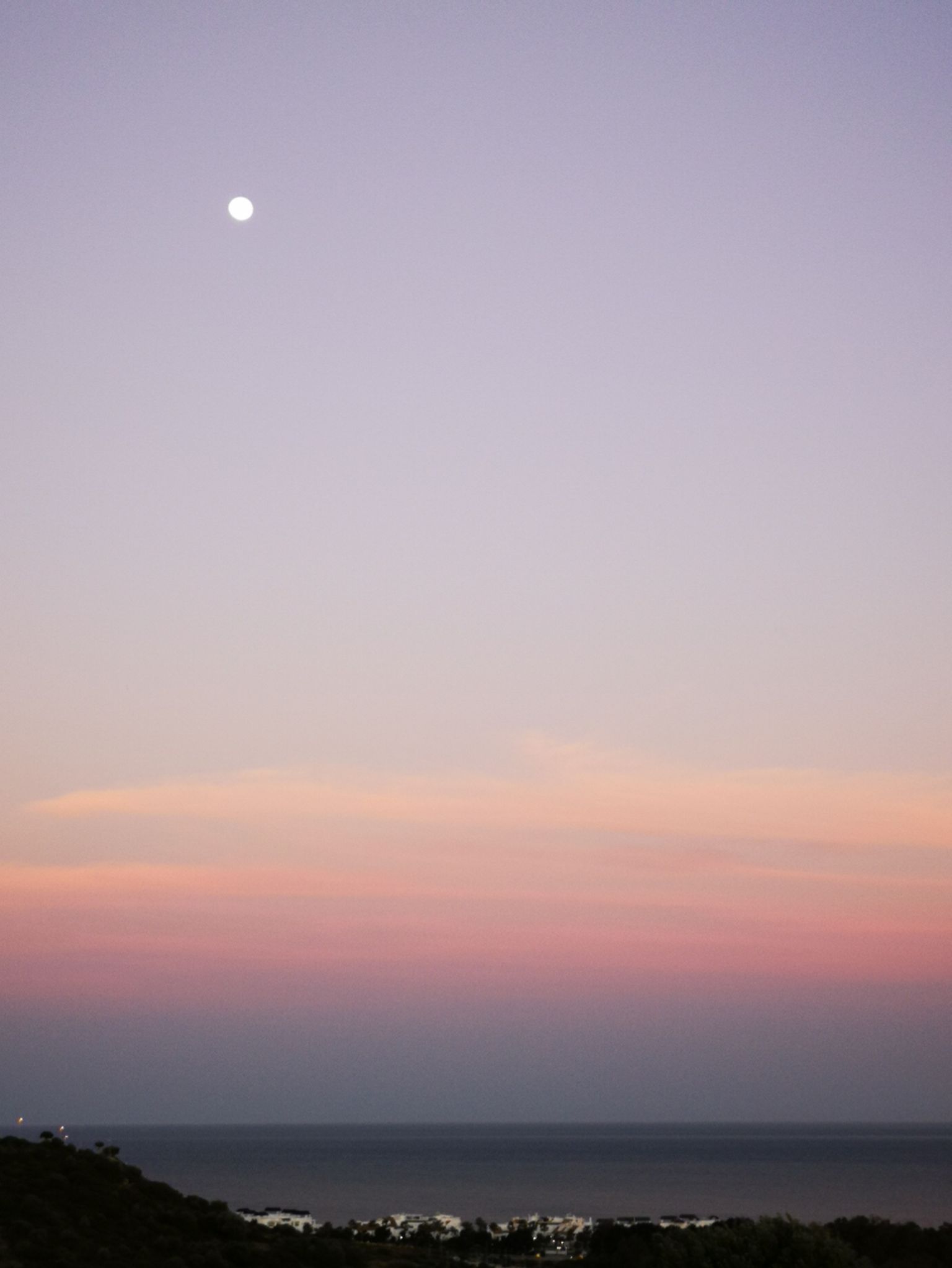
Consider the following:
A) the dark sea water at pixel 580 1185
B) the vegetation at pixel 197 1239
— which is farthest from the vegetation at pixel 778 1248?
the dark sea water at pixel 580 1185

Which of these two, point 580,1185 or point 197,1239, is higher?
point 197,1239

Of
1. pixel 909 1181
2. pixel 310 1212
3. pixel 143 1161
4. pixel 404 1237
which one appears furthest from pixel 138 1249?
pixel 143 1161

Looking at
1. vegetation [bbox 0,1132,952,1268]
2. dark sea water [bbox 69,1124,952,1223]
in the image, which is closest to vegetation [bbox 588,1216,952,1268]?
vegetation [bbox 0,1132,952,1268]

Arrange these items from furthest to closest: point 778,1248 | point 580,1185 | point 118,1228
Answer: point 580,1185
point 778,1248
point 118,1228

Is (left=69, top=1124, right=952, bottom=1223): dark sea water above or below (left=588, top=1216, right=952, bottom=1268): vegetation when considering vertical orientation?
below

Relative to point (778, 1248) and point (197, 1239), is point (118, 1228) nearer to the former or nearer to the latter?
point (197, 1239)

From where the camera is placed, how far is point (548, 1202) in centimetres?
10875

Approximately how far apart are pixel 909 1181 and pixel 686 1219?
72474 mm

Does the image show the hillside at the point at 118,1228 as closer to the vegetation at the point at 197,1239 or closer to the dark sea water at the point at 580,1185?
the vegetation at the point at 197,1239

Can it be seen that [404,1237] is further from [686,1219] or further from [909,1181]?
[909,1181]

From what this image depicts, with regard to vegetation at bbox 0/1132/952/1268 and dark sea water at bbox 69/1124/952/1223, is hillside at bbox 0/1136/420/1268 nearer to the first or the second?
vegetation at bbox 0/1132/952/1268

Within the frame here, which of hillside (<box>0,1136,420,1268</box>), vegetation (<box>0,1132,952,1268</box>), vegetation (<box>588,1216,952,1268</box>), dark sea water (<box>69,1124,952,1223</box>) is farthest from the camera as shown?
dark sea water (<box>69,1124,952,1223</box>)

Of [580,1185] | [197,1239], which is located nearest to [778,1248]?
[197,1239]

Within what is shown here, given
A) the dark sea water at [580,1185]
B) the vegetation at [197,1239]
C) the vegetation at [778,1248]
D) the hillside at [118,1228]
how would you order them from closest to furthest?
the hillside at [118,1228]
the vegetation at [197,1239]
the vegetation at [778,1248]
the dark sea water at [580,1185]
